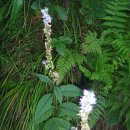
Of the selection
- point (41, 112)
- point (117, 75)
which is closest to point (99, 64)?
point (117, 75)

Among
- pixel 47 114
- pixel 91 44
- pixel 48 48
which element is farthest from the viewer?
pixel 91 44

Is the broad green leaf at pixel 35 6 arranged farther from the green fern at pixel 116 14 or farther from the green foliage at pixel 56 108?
the green foliage at pixel 56 108

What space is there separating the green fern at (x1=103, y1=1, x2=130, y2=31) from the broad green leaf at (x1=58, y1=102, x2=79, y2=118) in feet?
1.67

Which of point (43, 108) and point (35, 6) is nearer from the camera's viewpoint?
point (43, 108)

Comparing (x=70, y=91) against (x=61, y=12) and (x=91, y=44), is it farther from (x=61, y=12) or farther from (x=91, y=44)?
(x=61, y=12)

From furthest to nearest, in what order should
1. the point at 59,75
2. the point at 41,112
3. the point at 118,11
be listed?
1. the point at 118,11
2. the point at 59,75
3. the point at 41,112

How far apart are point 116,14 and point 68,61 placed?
38cm

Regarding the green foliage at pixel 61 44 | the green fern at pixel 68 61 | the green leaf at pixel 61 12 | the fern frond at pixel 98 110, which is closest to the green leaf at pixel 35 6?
the green leaf at pixel 61 12

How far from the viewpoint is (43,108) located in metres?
1.77

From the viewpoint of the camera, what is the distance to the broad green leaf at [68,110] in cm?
181

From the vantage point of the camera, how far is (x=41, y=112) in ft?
5.78

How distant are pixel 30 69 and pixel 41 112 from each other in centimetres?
40

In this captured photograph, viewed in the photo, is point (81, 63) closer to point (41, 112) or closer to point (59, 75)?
point (59, 75)

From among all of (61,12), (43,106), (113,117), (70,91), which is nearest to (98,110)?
(113,117)
